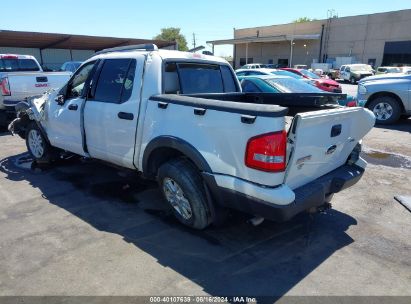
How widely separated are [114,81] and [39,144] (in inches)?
101

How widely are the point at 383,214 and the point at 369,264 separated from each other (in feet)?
4.33

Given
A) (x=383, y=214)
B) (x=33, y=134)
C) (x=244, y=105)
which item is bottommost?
(x=383, y=214)

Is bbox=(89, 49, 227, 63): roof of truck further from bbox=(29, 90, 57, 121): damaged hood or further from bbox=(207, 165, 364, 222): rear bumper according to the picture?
bbox=(207, 165, 364, 222): rear bumper

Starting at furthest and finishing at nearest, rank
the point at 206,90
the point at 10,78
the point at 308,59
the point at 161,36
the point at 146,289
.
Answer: the point at 161,36 → the point at 308,59 → the point at 10,78 → the point at 206,90 → the point at 146,289

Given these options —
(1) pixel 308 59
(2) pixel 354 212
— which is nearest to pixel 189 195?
(2) pixel 354 212

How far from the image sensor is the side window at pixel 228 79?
4.88 m

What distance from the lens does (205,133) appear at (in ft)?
10.5

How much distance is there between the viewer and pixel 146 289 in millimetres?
2824

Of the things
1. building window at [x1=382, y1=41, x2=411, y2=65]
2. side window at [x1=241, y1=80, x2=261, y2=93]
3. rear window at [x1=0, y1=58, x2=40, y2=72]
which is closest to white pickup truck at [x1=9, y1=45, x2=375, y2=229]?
side window at [x1=241, y1=80, x2=261, y2=93]

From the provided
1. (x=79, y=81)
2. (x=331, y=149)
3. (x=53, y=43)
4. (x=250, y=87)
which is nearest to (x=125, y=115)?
(x=79, y=81)

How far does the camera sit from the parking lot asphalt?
2879 millimetres

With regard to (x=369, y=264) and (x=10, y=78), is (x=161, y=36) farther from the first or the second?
(x=369, y=264)

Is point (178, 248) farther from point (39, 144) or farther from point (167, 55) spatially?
point (39, 144)

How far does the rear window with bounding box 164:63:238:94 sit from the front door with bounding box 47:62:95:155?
4.46 feet
